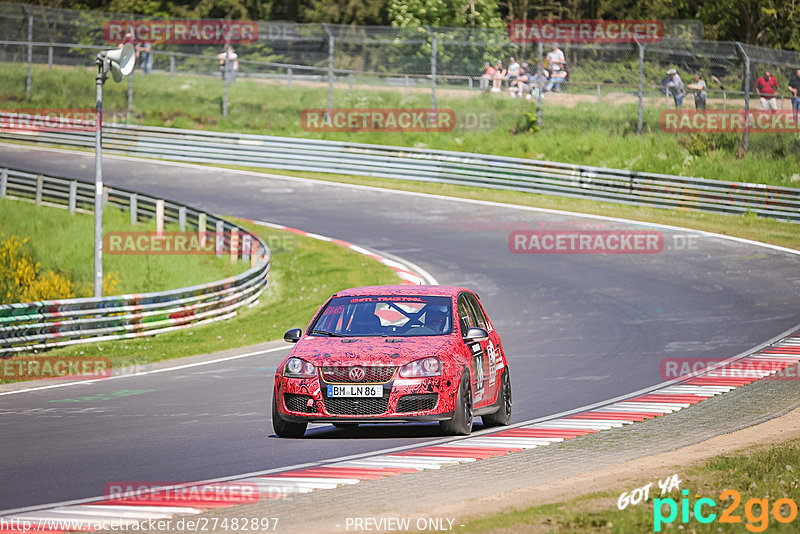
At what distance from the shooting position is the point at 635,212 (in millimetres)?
33500

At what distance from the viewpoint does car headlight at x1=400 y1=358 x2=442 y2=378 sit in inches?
421

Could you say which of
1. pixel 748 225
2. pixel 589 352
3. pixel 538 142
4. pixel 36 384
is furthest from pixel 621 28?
pixel 36 384

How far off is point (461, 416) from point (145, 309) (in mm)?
11516

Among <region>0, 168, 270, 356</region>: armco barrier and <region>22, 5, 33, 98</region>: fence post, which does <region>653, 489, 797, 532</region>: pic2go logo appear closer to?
<region>0, 168, 270, 356</region>: armco barrier

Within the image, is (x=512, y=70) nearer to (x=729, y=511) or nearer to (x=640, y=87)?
(x=640, y=87)

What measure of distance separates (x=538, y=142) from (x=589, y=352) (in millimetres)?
23174

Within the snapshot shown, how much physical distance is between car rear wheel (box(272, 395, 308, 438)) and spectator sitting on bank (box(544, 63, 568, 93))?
28.4m

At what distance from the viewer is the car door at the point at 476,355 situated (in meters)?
11.5

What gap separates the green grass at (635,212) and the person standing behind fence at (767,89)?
14.8 ft

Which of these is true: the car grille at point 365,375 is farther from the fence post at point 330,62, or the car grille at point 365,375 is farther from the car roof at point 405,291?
the fence post at point 330,62

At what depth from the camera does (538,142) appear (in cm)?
4047

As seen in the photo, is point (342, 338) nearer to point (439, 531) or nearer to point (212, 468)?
point (212, 468)

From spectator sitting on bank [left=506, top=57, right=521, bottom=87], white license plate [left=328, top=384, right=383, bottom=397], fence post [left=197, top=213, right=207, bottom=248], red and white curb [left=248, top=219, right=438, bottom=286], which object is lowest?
red and white curb [left=248, top=219, right=438, bottom=286]

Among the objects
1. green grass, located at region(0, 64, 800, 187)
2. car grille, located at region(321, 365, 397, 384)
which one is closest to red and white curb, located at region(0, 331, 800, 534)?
car grille, located at region(321, 365, 397, 384)
